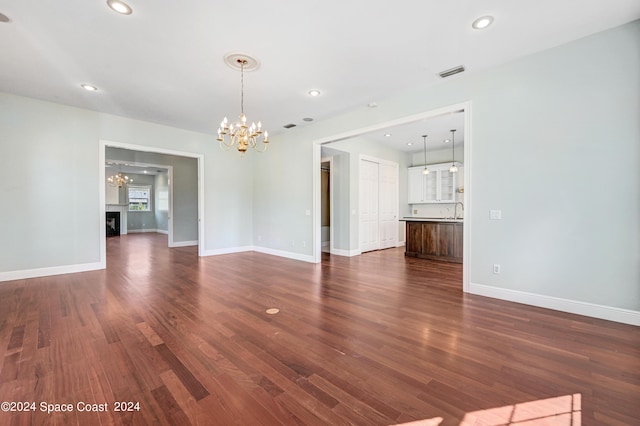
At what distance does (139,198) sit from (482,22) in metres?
15.2

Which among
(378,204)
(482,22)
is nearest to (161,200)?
(378,204)

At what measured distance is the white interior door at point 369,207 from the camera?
7527 mm

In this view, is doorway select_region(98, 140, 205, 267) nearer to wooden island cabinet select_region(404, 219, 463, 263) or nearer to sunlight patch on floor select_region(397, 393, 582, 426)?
wooden island cabinet select_region(404, 219, 463, 263)

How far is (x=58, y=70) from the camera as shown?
3732mm

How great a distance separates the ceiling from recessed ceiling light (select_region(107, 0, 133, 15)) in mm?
60

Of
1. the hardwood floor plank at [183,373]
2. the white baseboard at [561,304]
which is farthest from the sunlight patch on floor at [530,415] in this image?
the white baseboard at [561,304]

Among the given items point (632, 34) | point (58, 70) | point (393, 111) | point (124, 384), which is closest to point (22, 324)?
point (124, 384)

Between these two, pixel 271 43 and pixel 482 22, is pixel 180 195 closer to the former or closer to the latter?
pixel 271 43

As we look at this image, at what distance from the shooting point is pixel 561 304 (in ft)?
10.6

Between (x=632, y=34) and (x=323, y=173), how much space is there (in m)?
7.12

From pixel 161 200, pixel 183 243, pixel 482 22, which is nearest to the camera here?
pixel 482 22

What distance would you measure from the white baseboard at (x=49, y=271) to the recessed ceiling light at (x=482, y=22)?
7.18 meters

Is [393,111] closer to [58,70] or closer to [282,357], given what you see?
[282,357]

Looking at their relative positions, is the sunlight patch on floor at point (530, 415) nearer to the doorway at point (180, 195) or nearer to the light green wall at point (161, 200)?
the doorway at point (180, 195)
